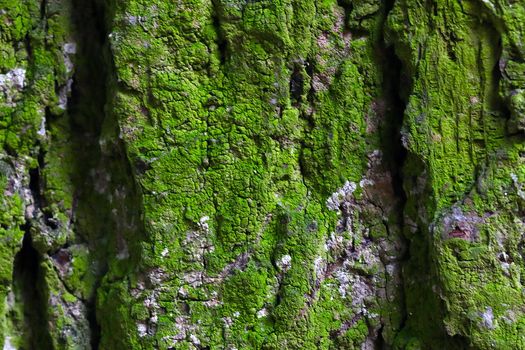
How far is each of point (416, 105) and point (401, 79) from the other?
0.14 meters

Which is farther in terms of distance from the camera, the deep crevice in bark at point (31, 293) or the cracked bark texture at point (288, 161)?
the deep crevice in bark at point (31, 293)

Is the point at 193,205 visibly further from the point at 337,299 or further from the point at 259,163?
the point at 337,299

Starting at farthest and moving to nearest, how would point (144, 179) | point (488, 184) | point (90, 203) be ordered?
1. point (90, 203)
2. point (144, 179)
3. point (488, 184)

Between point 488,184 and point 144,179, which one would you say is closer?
point 488,184

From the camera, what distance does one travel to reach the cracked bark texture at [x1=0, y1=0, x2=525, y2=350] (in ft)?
6.59

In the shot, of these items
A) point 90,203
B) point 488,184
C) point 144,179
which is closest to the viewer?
point 488,184

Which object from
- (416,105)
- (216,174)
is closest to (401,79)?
(416,105)

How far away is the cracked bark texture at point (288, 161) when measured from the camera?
2010 mm

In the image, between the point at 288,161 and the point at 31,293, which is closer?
the point at 288,161

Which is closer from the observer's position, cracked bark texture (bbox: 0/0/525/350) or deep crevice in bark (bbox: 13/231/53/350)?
cracked bark texture (bbox: 0/0/525/350)

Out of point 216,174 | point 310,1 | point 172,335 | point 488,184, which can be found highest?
point 310,1

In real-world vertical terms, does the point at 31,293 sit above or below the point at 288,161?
below

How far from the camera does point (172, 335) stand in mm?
2055

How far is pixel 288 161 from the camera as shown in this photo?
2.12 metres
